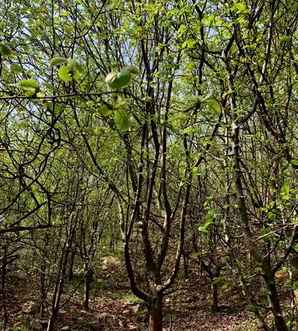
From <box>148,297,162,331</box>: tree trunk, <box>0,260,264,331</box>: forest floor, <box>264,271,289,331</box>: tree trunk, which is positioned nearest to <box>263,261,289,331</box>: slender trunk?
<box>264,271,289,331</box>: tree trunk

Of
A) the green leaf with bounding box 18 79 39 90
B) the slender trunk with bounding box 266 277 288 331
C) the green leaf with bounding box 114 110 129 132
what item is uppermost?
the green leaf with bounding box 18 79 39 90

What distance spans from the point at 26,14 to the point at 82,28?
759mm

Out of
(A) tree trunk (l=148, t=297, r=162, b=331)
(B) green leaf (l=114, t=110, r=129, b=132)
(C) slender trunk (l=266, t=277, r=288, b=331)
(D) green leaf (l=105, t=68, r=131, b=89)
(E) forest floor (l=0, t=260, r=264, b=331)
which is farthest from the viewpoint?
(E) forest floor (l=0, t=260, r=264, b=331)

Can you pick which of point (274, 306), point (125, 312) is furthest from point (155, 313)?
point (125, 312)

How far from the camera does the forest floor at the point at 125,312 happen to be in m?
10.5

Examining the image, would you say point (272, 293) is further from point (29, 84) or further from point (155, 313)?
point (29, 84)

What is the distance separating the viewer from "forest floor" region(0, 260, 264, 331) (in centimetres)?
1054

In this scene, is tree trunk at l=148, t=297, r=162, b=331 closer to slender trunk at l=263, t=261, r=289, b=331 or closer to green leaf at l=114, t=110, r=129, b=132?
slender trunk at l=263, t=261, r=289, b=331

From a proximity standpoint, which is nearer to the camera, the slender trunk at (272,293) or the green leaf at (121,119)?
the green leaf at (121,119)

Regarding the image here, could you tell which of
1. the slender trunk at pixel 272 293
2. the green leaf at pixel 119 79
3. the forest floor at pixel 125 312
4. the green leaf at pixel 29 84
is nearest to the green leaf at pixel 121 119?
the green leaf at pixel 119 79

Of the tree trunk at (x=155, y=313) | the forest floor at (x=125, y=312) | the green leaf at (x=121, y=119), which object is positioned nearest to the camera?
the green leaf at (x=121, y=119)

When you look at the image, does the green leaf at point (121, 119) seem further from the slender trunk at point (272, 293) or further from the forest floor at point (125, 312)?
the forest floor at point (125, 312)

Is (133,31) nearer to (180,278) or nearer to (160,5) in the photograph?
(160,5)

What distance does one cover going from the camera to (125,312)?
1268cm
